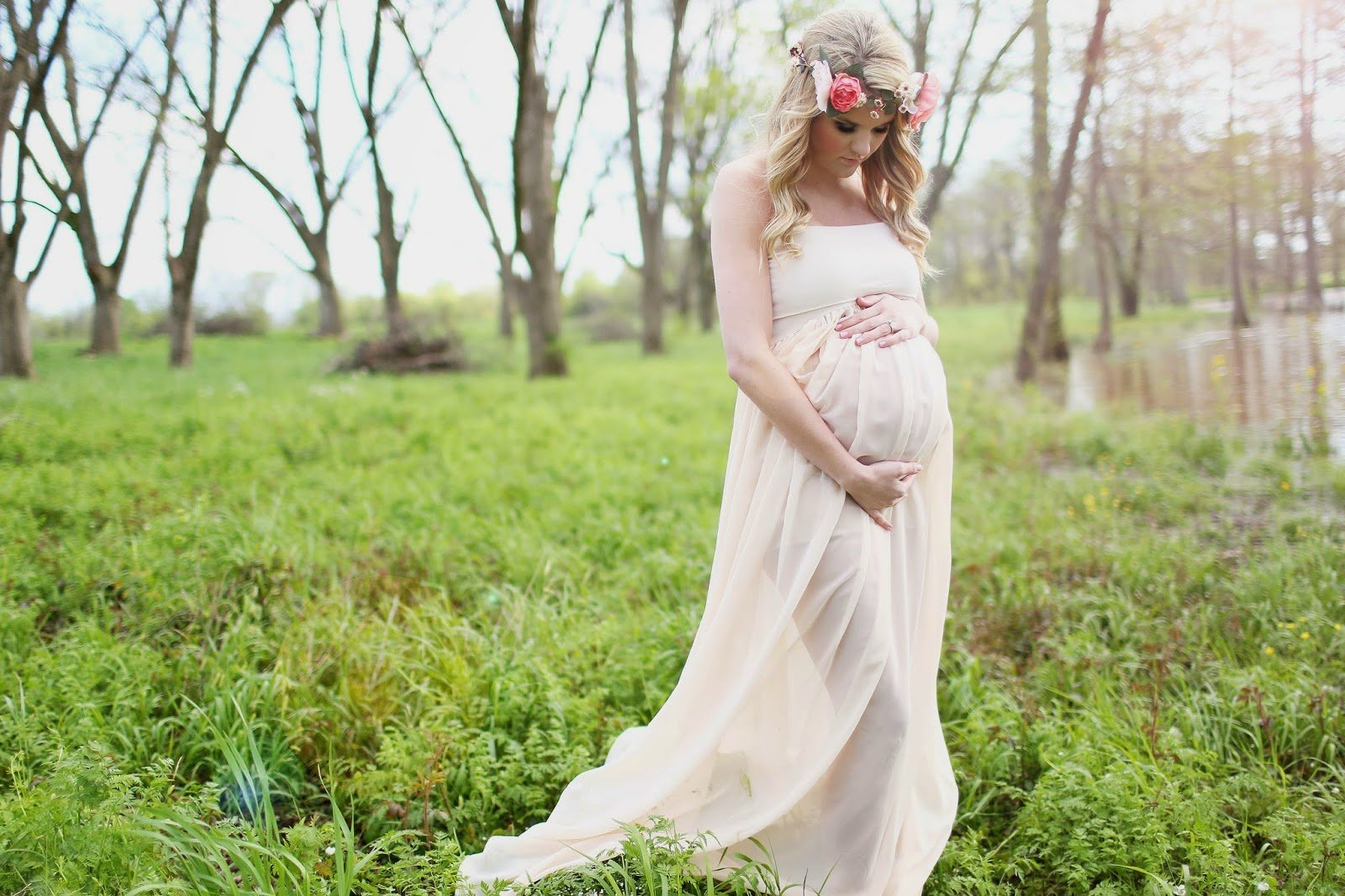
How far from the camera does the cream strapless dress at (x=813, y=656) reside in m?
2.00

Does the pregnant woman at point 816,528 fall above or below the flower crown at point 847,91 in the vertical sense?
below

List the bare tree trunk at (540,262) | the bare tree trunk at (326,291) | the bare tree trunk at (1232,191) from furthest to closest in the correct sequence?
1. the bare tree trunk at (326,291)
2. the bare tree trunk at (540,262)
3. the bare tree trunk at (1232,191)

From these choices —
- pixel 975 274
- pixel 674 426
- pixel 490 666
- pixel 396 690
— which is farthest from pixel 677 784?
pixel 975 274

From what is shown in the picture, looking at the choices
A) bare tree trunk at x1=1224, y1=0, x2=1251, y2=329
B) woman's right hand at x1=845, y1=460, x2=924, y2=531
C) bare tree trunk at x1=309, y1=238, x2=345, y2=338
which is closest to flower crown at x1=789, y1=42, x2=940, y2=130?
woman's right hand at x1=845, y1=460, x2=924, y2=531

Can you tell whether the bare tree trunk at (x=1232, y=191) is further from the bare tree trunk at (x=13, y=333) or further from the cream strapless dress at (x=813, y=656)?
the bare tree trunk at (x=13, y=333)

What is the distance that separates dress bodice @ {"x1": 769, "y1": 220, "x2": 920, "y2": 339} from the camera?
6.91 feet

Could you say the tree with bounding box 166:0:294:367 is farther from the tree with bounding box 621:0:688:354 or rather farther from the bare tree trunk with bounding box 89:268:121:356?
the tree with bounding box 621:0:688:354

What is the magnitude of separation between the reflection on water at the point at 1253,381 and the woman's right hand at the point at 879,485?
17.7ft

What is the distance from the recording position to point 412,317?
1441cm

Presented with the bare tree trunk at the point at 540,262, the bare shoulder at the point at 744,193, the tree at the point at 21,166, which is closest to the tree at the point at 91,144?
the tree at the point at 21,166

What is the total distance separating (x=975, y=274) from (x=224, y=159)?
4895cm

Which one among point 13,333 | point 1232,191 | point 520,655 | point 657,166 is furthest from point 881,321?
point 657,166

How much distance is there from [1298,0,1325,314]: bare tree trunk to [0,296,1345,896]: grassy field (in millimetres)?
1729

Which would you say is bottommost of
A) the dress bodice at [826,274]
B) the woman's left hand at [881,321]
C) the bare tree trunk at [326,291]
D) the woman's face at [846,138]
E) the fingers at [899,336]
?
the fingers at [899,336]
